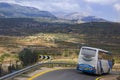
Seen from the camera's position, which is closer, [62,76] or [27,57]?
[62,76]

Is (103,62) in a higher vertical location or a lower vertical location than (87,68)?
higher

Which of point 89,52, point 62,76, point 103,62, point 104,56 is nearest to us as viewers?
point 62,76

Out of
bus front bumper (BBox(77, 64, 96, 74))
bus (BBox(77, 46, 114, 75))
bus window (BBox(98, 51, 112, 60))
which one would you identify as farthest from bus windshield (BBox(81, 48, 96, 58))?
bus front bumper (BBox(77, 64, 96, 74))

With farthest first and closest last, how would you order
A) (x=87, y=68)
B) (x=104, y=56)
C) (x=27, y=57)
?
(x=27, y=57), (x=104, y=56), (x=87, y=68)

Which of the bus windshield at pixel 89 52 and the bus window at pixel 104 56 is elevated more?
the bus windshield at pixel 89 52

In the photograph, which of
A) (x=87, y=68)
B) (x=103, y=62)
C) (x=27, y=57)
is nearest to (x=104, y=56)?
(x=103, y=62)

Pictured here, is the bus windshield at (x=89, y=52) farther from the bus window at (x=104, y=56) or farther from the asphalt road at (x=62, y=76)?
the asphalt road at (x=62, y=76)

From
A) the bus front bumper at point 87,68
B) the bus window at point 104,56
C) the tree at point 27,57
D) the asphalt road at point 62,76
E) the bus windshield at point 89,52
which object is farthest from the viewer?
the tree at point 27,57

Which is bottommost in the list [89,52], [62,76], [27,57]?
[62,76]

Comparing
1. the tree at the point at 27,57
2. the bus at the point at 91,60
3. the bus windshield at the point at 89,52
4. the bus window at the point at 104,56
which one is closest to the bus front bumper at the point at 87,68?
the bus at the point at 91,60

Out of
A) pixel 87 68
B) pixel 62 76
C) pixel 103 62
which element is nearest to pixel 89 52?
pixel 87 68

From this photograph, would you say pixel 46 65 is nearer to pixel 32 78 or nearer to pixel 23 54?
pixel 23 54

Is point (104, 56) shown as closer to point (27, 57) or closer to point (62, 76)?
point (62, 76)

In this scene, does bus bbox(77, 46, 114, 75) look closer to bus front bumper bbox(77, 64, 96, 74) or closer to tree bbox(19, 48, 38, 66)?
bus front bumper bbox(77, 64, 96, 74)
